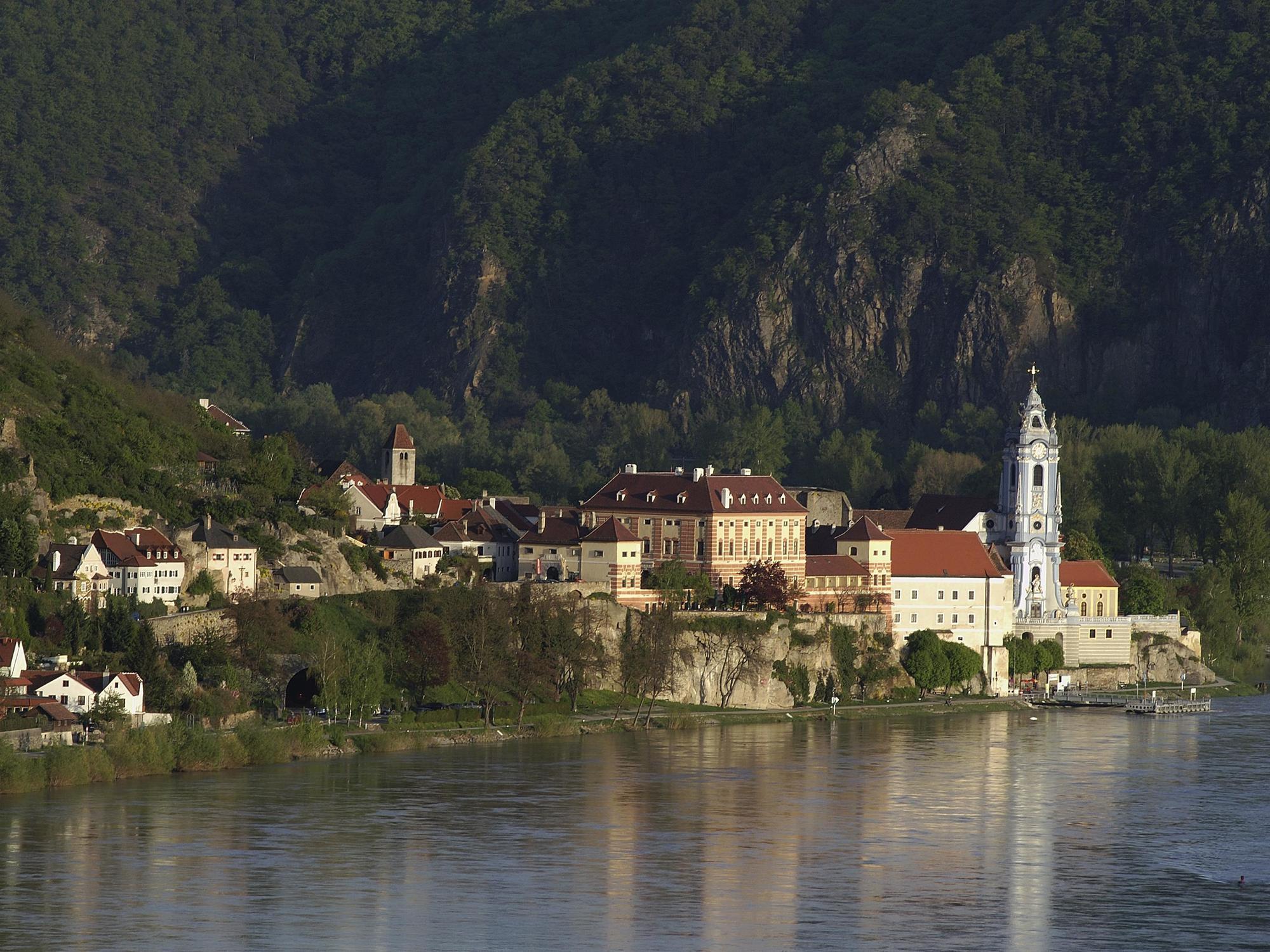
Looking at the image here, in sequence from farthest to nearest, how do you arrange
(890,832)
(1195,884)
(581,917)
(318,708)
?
(318,708) → (890,832) → (1195,884) → (581,917)

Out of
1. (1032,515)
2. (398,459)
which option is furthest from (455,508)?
(1032,515)

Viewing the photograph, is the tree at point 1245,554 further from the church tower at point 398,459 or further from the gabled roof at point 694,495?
the church tower at point 398,459

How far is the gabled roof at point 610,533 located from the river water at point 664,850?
12638 mm

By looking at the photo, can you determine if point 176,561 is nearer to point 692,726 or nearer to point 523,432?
point 692,726

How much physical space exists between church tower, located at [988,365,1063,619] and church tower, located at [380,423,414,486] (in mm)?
29888

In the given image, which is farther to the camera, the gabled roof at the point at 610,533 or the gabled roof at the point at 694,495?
the gabled roof at the point at 694,495

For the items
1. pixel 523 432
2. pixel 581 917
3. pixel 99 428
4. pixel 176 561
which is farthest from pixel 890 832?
pixel 523 432

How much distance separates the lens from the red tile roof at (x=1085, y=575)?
12306 cm

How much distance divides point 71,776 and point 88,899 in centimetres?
1529

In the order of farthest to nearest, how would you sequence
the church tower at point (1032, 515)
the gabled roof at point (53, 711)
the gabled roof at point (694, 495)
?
the church tower at point (1032, 515) → the gabled roof at point (694, 495) → the gabled roof at point (53, 711)

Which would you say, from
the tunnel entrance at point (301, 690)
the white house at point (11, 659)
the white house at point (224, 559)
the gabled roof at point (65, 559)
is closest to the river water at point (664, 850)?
the tunnel entrance at point (301, 690)

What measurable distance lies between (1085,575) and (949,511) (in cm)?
794

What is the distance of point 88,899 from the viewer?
6706 centimetres

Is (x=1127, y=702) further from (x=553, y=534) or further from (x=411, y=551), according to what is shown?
(x=411, y=551)
